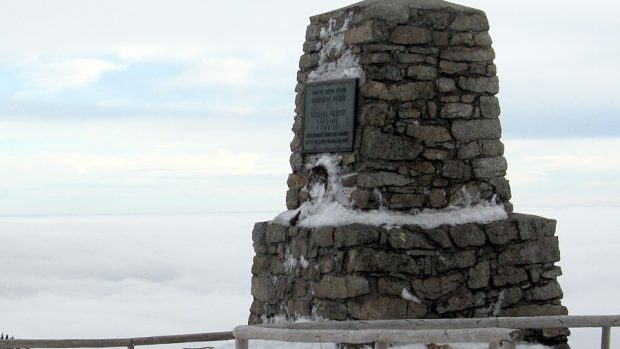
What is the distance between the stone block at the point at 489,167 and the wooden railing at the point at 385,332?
1.85 meters

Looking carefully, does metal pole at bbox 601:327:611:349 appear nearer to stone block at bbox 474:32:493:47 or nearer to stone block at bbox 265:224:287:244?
stone block at bbox 474:32:493:47

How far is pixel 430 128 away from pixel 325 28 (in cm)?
161

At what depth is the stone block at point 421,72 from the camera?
1074cm

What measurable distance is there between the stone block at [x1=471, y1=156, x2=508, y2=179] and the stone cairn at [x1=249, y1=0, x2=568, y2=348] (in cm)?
1

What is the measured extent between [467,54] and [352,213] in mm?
2024

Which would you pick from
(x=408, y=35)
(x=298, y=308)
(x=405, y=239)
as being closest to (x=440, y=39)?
(x=408, y=35)

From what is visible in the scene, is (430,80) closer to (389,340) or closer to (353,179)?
(353,179)

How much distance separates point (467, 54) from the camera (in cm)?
1108

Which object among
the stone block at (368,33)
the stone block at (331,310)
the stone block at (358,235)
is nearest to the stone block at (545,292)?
the stone block at (358,235)

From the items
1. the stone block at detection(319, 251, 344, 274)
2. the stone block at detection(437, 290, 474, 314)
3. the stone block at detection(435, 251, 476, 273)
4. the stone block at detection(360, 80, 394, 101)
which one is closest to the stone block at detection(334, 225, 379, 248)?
the stone block at detection(319, 251, 344, 274)

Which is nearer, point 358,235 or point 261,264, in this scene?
point 358,235

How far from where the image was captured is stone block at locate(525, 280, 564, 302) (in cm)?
1109

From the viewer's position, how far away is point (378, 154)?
10.5m

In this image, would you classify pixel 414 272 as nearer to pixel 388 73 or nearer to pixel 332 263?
pixel 332 263
